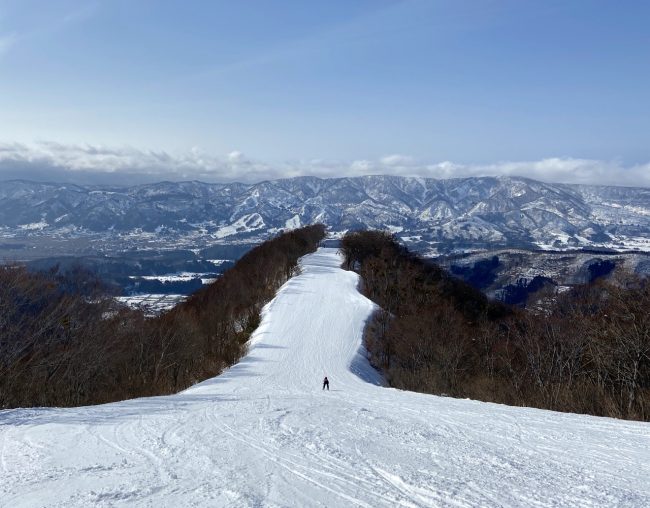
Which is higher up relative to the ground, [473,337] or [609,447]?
[609,447]

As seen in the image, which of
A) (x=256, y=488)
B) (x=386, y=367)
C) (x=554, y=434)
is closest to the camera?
(x=256, y=488)

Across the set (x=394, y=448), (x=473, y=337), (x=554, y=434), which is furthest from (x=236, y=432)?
(x=473, y=337)

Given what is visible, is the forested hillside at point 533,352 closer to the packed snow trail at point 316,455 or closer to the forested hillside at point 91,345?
the packed snow trail at point 316,455

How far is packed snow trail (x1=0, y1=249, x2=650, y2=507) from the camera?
7.40 m

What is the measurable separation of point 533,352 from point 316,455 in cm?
2668

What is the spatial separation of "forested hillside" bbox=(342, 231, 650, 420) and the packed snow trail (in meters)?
6.62

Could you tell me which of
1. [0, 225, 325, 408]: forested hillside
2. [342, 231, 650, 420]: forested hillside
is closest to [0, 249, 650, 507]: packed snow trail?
[342, 231, 650, 420]: forested hillside

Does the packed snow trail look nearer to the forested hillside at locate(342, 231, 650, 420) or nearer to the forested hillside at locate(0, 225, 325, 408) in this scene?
the forested hillside at locate(342, 231, 650, 420)

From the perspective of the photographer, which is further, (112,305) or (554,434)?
(112,305)

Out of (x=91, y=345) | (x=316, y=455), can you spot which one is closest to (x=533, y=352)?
(x=316, y=455)

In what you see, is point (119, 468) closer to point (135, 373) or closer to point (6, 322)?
point (6, 322)

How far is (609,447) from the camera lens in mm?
10211

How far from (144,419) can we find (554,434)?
9850 mm

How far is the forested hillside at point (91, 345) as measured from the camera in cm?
2341
